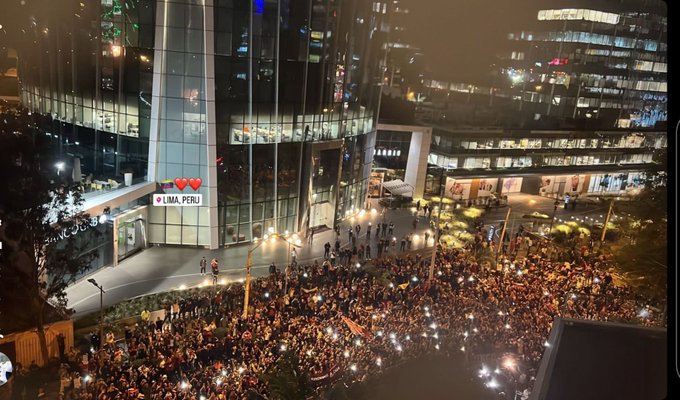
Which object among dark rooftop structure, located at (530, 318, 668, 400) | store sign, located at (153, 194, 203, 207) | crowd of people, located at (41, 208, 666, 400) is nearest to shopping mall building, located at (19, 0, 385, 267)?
store sign, located at (153, 194, 203, 207)

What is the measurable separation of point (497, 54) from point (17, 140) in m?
81.4

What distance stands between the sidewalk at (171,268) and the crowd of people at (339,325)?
1918 millimetres

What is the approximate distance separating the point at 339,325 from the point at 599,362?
11658 millimetres

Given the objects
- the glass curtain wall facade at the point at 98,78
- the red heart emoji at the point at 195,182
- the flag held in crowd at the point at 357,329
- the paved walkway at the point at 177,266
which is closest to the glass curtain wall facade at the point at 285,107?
the red heart emoji at the point at 195,182

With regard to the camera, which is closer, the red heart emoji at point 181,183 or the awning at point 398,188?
the red heart emoji at point 181,183

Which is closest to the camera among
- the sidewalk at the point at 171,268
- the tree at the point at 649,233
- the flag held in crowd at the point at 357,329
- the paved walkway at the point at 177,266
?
the tree at the point at 649,233

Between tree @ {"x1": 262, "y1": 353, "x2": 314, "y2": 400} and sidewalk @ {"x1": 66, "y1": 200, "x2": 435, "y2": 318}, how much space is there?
35.4 ft

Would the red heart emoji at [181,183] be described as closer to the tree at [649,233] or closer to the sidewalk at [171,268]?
the sidewalk at [171,268]

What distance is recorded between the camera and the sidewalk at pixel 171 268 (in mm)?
23359

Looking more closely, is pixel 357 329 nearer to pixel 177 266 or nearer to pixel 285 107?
pixel 177 266

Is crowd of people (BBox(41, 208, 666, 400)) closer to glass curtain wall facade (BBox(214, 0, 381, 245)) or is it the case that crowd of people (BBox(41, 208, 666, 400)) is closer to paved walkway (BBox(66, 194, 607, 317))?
paved walkway (BBox(66, 194, 607, 317))

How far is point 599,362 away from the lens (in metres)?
8.78

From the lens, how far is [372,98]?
40.2m

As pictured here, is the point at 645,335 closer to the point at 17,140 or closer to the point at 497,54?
the point at 17,140
